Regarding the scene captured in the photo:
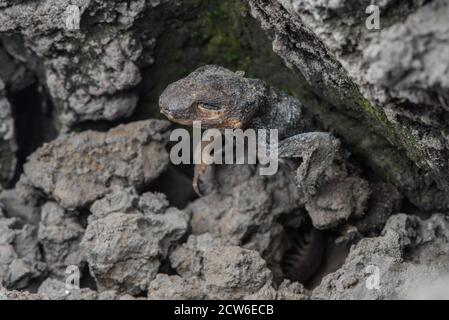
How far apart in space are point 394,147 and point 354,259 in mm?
873

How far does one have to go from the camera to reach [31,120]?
466cm

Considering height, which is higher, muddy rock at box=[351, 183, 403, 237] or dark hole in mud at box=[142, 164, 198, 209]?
dark hole in mud at box=[142, 164, 198, 209]

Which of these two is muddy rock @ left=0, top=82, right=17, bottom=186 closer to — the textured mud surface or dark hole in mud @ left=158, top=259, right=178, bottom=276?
the textured mud surface

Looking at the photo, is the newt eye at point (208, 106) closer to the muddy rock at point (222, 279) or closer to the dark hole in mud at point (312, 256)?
the muddy rock at point (222, 279)

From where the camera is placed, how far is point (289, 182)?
4078 millimetres

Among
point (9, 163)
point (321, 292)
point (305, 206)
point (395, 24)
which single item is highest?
point (395, 24)

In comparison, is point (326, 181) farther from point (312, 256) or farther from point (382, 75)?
point (382, 75)

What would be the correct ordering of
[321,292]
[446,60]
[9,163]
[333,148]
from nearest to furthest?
[446,60]
[321,292]
[333,148]
[9,163]

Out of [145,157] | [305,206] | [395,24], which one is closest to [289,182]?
[305,206]

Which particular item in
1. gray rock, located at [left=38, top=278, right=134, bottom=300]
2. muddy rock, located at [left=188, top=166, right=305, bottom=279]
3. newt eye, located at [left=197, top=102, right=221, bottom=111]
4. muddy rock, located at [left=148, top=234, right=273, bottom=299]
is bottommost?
gray rock, located at [left=38, top=278, right=134, bottom=300]

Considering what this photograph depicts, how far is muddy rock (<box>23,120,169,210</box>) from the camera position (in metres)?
3.94

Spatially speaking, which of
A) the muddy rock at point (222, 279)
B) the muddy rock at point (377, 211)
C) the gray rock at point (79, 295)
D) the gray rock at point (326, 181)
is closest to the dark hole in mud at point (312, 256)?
the muddy rock at point (377, 211)

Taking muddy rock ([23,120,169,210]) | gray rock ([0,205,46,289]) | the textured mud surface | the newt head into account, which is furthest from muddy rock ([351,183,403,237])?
gray rock ([0,205,46,289])

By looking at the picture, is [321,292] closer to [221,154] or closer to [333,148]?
[333,148]
